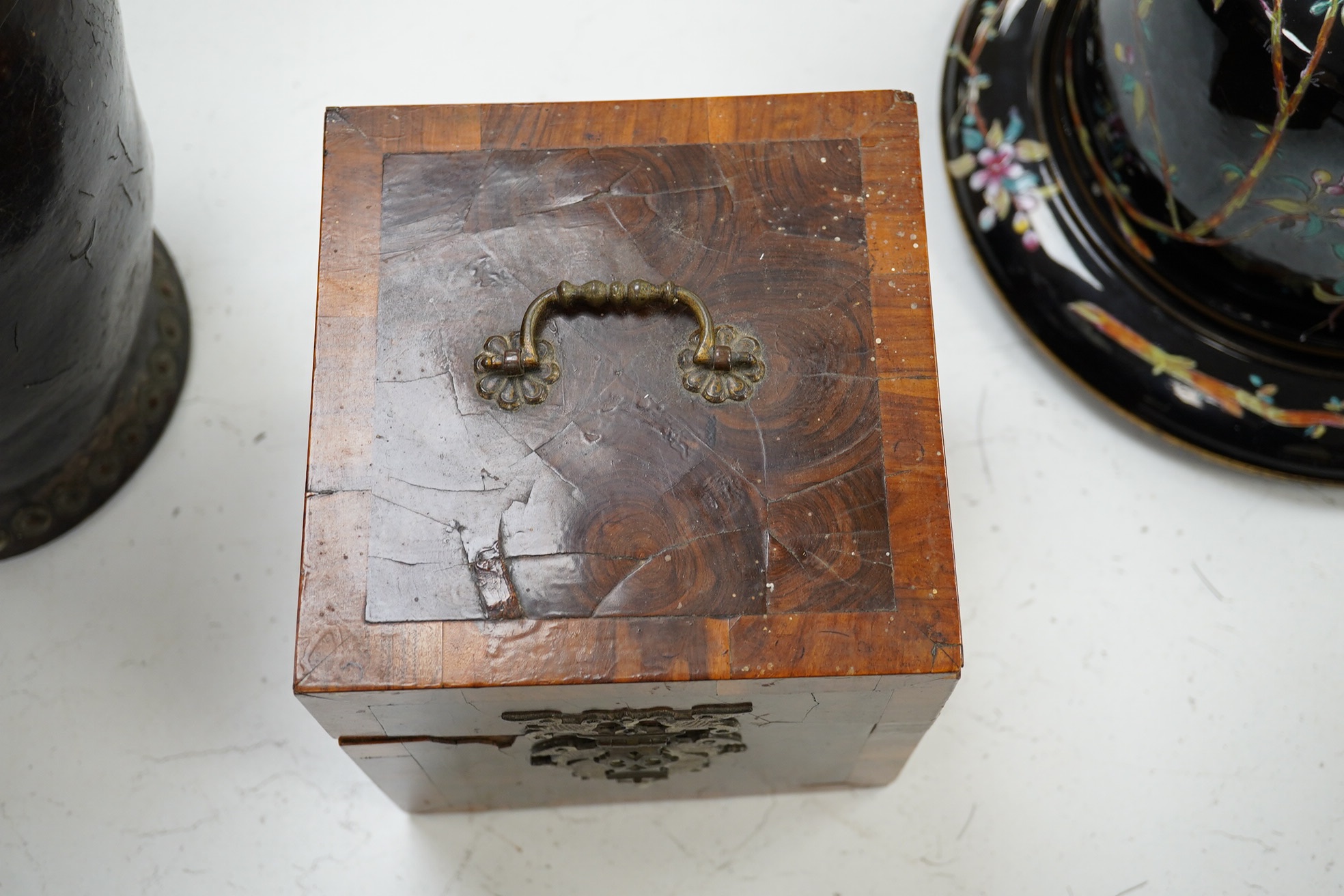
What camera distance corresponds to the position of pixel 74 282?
116cm

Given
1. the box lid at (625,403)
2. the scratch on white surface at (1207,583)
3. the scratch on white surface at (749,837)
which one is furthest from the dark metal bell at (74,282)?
the scratch on white surface at (1207,583)

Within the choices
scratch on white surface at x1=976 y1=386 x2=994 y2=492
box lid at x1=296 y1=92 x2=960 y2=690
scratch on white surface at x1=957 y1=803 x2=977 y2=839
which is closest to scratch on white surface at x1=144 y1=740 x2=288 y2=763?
box lid at x1=296 y1=92 x2=960 y2=690

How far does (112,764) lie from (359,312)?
0.61 meters

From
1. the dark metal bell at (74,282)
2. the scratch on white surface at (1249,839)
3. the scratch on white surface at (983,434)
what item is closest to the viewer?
the dark metal bell at (74,282)

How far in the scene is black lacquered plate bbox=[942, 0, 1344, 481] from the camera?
143 cm

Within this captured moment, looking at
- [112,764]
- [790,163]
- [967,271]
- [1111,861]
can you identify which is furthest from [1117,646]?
[112,764]

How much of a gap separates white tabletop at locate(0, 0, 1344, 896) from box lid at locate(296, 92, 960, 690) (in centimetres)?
41

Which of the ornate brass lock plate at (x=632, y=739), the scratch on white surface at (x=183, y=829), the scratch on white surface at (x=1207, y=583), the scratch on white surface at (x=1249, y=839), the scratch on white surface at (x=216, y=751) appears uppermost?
the ornate brass lock plate at (x=632, y=739)

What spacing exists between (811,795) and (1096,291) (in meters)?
0.64

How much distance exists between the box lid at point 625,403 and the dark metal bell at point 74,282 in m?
0.20

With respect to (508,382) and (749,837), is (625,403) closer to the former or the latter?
(508,382)

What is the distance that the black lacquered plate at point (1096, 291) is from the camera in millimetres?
1435

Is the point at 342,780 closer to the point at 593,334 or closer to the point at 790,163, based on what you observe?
the point at 593,334

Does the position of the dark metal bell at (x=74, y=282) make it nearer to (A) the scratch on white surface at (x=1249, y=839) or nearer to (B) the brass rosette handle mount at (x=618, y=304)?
(B) the brass rosette handle mount at (x=618, y=304)
